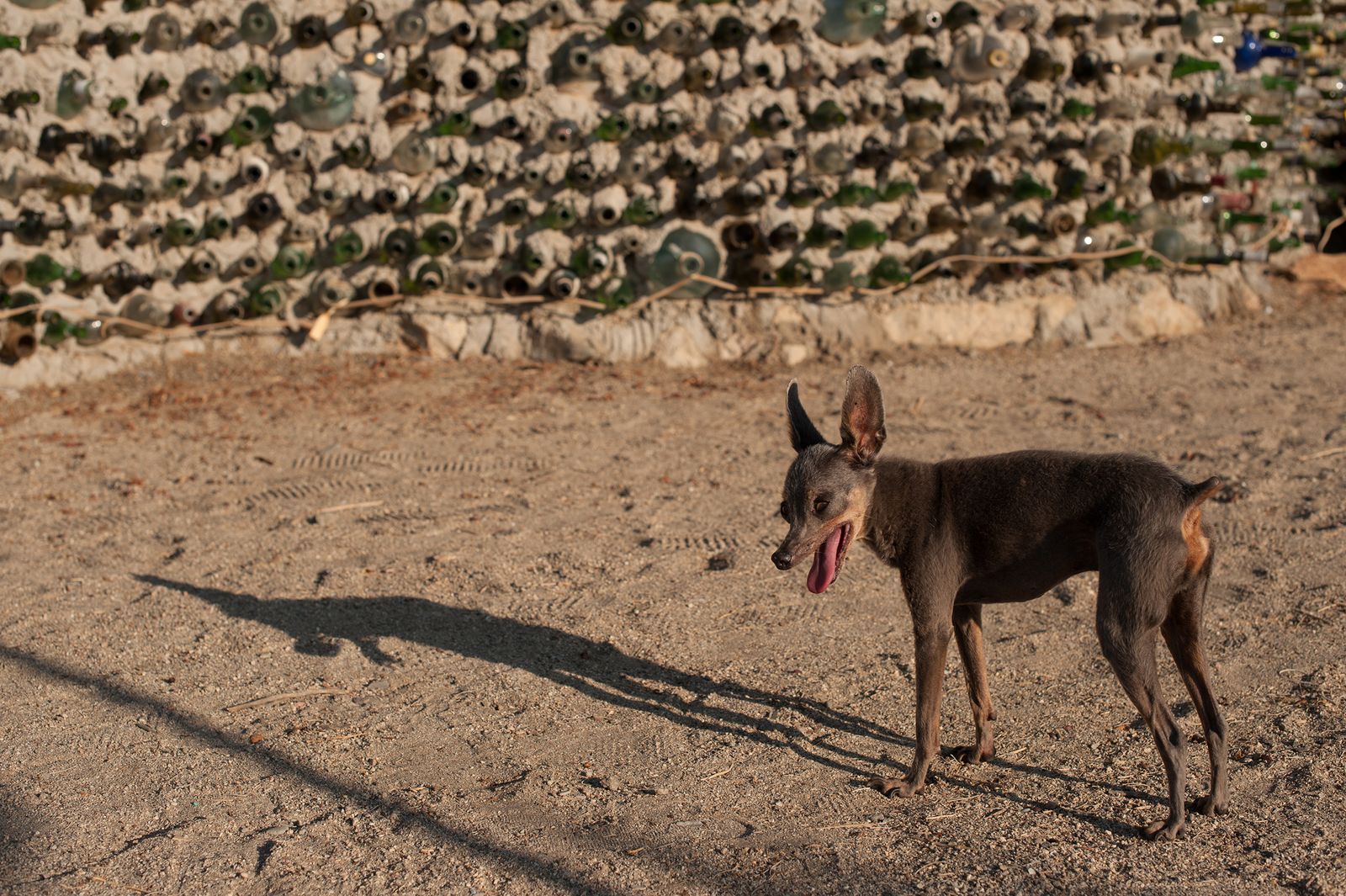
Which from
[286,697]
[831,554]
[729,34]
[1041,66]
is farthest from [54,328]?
[1041,66]

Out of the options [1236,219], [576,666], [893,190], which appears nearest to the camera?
[576,666]

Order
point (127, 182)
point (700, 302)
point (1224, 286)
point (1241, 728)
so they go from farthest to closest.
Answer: point (1224, 286) < point (700, 302) < point (127, 182) < point (1241, 728)

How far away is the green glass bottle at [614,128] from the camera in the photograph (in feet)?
32.3

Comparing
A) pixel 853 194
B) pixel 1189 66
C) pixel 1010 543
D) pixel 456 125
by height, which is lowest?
pixel 1010 543

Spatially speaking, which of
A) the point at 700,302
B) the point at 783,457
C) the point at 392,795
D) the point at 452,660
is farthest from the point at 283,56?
the point at 392,795

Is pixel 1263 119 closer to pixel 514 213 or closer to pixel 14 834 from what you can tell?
pixel 514 213

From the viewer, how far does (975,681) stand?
169 inches

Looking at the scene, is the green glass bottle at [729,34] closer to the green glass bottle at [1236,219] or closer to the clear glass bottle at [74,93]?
the green glass bottle at [1236,219]

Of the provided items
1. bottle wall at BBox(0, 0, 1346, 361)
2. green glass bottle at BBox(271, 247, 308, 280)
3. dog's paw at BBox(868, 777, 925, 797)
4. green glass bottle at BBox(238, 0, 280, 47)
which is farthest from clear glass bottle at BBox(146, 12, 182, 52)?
dog's paw at BBox(868, 777, 925, 797)

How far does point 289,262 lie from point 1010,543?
7.22 metres

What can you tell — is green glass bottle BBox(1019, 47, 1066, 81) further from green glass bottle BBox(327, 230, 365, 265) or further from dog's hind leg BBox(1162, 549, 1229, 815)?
dog's hind leg BBox(1162, 549, 1229, 815)

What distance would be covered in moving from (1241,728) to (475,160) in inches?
288

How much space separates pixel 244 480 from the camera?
24.2ft

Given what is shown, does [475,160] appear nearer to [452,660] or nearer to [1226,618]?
[452,660]
